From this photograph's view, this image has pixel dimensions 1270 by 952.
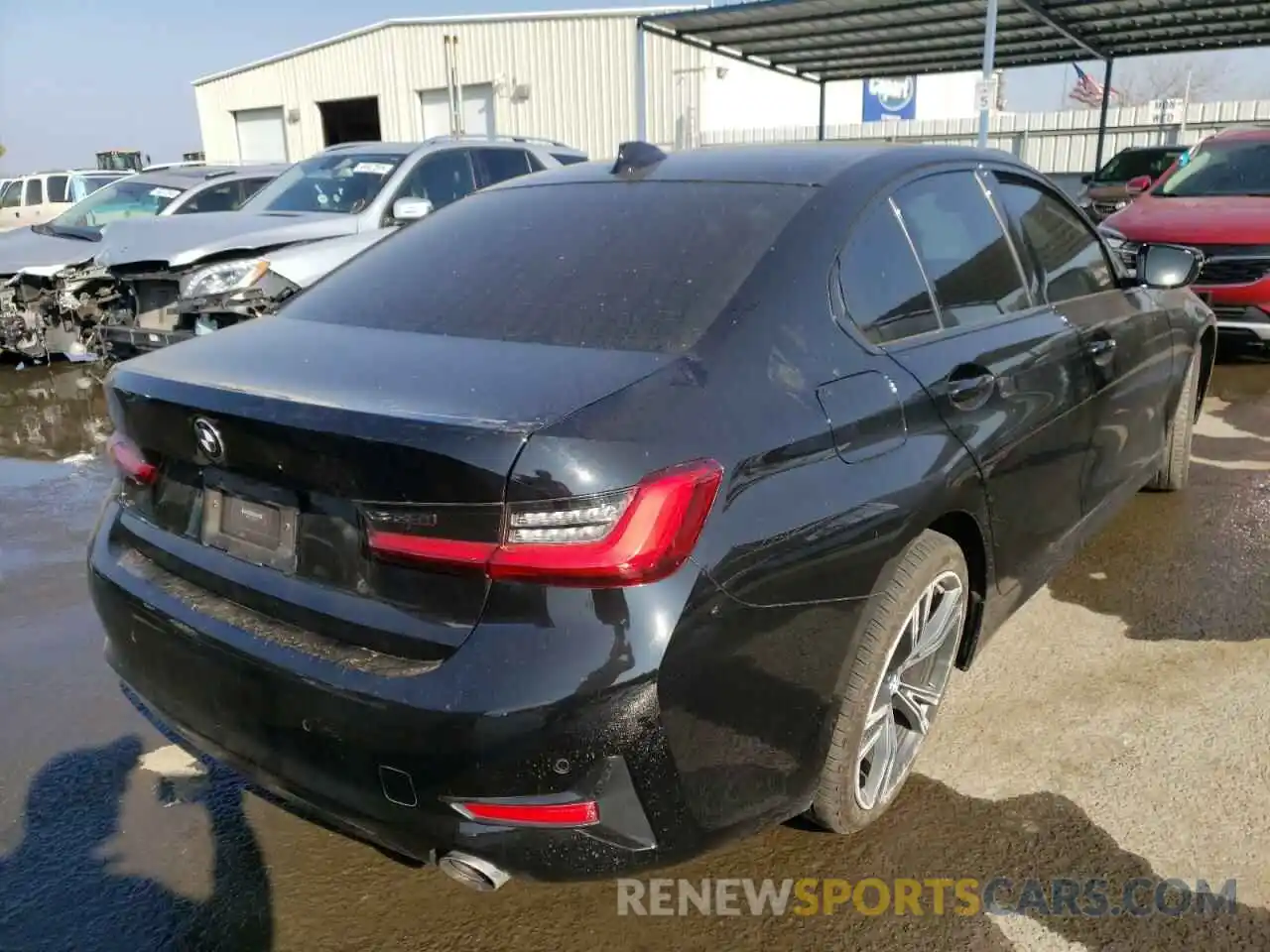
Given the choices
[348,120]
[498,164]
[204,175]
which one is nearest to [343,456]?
[498,164]

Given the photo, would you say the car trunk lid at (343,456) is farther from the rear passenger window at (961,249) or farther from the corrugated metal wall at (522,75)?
the corrugated metal wall at (522,75)

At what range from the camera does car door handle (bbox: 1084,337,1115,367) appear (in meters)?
3.28

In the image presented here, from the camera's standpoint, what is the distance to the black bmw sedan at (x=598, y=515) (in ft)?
5.74

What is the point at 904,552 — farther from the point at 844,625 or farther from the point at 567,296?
the point at 567,296

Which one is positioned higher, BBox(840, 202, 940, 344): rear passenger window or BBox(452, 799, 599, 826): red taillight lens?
BBox(840, 202, 940, 344): rear passenger window

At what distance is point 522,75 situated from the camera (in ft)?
86.5

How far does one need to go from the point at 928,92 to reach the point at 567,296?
34973 millimetres

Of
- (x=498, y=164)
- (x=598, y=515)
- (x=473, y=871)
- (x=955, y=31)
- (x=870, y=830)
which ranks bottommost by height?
(x=870, y=830)

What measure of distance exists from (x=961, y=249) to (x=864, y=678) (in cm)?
138

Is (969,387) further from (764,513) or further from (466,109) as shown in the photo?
(466,109)

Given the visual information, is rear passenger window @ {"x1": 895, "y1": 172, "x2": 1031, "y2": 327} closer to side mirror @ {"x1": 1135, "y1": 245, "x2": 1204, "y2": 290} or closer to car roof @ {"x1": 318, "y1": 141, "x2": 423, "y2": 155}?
side mirror @ {"x1": 1135, "y1": 245, "x2": 1204, "y2": 290}

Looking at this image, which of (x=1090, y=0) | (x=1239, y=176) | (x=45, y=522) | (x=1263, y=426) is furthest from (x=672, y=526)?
(x=1090, y=0)

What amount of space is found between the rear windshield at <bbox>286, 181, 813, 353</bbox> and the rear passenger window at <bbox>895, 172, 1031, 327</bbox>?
0.43 meters

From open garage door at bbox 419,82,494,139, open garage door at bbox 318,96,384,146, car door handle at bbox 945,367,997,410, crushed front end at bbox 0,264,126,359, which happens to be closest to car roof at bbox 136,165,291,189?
crushed front end at bbox 0,264,126,359
